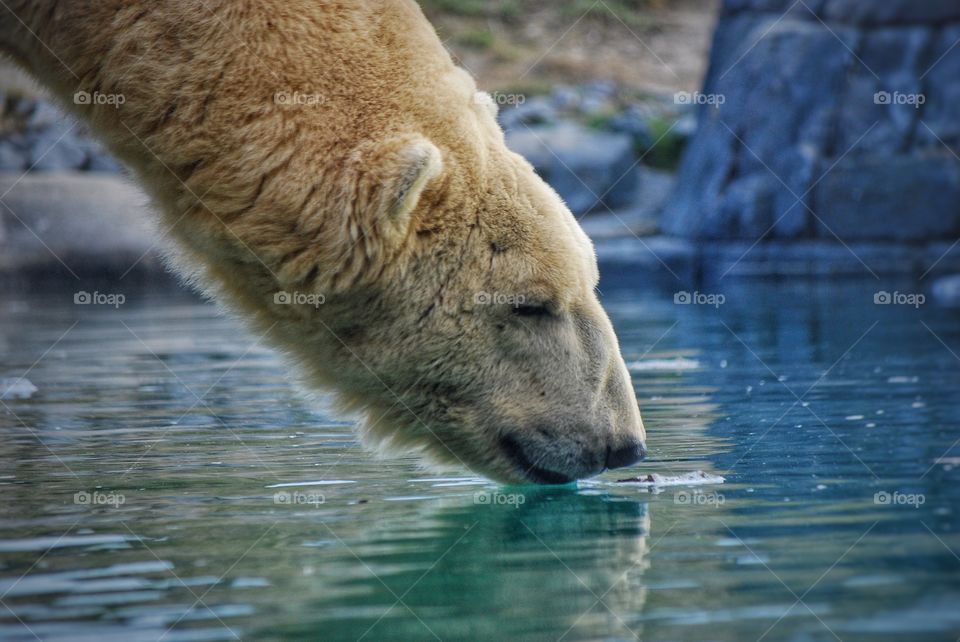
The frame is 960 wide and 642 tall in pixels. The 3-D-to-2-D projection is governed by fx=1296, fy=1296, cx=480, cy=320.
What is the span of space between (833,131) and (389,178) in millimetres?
12489

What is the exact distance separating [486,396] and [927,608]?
5.66 ft

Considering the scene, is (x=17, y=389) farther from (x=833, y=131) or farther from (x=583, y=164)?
(x=833, y=131)

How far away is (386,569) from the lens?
3.32 meters

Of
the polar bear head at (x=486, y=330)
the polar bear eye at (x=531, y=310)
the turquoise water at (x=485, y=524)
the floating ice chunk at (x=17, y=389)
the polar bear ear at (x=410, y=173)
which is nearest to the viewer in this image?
the turquoise water at (x=485, y=524)

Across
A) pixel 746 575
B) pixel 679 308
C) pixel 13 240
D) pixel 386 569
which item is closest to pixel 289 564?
pixel 386 569

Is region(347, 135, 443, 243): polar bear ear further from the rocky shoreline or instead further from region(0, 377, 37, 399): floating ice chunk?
the rocky shoreline

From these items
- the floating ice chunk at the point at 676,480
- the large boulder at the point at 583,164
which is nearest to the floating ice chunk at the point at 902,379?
the floating ice chunk at the point at 676,480

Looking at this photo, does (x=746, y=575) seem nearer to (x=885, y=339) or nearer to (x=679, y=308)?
(x=885, y=339)

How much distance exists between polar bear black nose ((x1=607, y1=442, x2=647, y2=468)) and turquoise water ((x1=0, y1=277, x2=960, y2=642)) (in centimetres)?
11

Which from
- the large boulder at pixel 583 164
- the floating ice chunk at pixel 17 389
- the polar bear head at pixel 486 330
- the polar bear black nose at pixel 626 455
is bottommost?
the floating ice chunk at pixel 17 389

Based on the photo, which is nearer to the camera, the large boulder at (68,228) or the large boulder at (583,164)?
the large boulder at (68,228)

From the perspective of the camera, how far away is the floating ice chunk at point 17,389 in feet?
22.9

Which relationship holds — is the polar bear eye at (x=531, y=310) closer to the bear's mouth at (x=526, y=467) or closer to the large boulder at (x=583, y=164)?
the bear's mouth at (x=526, y=467)

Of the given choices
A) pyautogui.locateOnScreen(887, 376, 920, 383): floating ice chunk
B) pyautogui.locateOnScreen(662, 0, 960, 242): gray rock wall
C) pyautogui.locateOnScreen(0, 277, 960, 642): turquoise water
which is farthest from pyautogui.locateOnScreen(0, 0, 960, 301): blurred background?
pyautogui.locateOnScreen(0, 277, 960, 642): turquoise water
